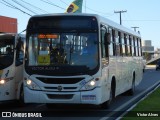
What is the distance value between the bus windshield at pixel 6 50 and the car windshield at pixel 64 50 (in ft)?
5.38

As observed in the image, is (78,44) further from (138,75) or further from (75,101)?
(138,75)

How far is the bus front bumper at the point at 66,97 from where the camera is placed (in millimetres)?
12555

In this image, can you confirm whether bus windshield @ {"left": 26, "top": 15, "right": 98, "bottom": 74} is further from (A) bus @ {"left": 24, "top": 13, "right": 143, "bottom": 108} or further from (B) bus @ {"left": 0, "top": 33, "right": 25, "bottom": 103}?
(B) bus @ {"left": 0, "top": 33, "right": 25, "bottom": 103}

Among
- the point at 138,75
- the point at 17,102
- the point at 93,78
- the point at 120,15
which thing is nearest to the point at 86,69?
the point at 93,78

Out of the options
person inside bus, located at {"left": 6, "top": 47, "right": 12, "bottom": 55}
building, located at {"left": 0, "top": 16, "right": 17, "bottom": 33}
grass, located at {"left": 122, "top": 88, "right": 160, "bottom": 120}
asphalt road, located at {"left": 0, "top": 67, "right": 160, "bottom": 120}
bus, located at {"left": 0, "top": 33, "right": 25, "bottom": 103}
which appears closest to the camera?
grass, located at {"left": 122, "top": 88, "right": 160, "bottom": 120}

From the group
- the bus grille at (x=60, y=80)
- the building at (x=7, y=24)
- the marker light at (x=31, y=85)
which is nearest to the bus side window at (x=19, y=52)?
the marker light at (x=31, y=85)

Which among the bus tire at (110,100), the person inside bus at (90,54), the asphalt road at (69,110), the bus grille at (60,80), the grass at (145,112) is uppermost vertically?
the person inside bus at (90,54)

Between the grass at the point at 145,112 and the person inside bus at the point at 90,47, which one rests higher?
the person inside bus at the point at 90,47

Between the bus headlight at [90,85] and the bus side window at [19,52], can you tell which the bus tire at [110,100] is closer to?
the bus headlight at [90,85]

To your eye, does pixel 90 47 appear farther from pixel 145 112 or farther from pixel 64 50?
pixel 145 112

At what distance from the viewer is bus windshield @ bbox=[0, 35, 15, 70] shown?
1446 cm

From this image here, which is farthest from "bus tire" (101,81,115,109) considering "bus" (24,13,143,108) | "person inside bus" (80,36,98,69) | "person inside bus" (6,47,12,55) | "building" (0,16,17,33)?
"building" (0,16,17,33)

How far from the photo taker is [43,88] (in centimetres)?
1272

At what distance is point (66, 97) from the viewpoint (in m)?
12.7
